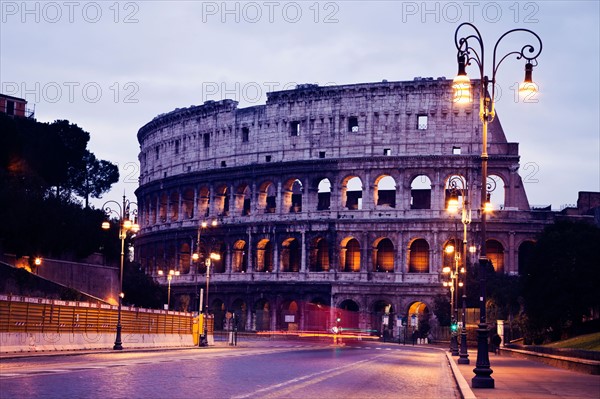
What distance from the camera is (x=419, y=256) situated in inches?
3529

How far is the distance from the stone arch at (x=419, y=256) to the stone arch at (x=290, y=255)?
1083 centimetres

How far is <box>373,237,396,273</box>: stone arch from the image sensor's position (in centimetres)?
9044

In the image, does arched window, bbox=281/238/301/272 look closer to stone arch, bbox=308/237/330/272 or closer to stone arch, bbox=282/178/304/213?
stone arch, bbox=308/237/330/272

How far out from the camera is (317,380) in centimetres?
2119

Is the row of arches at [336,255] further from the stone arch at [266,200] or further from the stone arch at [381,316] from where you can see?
the stone arch at [266,200]

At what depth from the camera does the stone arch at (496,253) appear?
88.3 m

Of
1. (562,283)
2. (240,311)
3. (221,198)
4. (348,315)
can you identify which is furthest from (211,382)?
(221,198)

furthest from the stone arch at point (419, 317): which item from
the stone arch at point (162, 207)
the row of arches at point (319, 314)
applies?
the stone arch at point (162, 207)

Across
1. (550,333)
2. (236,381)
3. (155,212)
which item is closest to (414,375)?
(236,381)

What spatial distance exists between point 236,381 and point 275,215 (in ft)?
242

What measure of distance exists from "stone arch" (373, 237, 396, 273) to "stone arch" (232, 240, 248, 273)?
13426mm

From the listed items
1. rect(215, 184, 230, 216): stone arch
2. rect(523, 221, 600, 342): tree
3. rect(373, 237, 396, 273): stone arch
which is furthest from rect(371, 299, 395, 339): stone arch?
rect(523, 221, 600, 342): tree

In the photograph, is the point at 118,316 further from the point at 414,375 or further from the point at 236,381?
the point at 236,381

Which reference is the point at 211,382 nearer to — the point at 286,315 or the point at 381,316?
the point at 381,316
